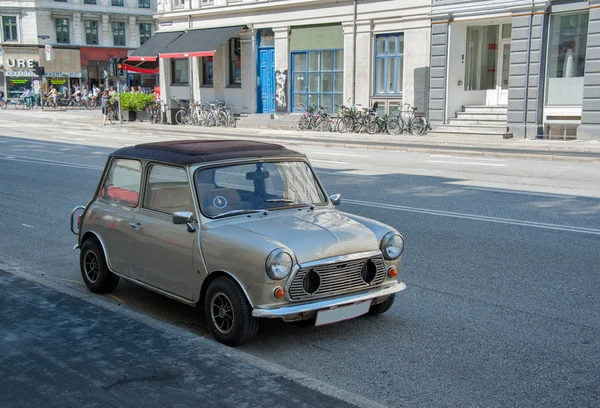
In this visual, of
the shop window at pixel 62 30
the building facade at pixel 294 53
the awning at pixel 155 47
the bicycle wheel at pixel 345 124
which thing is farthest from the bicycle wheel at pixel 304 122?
the shop window at pixel 62 30

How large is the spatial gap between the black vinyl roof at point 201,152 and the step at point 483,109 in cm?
2108

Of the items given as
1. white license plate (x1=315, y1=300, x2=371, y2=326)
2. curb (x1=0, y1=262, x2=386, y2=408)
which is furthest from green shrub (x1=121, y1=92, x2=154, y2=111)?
white license plate (x1=315, y1=300, x2=371, y2=326)

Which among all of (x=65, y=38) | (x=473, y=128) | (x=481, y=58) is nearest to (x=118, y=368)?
(x=473, y=128)

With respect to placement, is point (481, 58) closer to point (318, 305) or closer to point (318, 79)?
point (318, 79)

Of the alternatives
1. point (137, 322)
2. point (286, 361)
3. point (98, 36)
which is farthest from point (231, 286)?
point (98, 36)

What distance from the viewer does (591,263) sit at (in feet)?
24.8

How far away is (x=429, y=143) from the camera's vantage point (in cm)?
2369

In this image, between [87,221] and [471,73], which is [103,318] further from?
[471,73]

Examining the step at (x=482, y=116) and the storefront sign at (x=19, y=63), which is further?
the storefront sign at (x=19, y=63)

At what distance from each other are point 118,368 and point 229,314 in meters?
0.92

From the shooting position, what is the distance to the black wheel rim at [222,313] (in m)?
5.20

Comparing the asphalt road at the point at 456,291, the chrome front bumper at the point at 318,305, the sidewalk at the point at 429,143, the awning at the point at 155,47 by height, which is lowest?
the asphalt road at the point at 456,291

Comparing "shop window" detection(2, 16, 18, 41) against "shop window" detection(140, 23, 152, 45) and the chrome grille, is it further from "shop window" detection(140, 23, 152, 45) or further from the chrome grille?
the chrome grille

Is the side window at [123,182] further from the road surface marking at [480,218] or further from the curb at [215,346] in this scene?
the road surface marking at [480,218]
